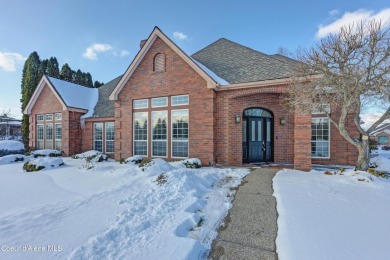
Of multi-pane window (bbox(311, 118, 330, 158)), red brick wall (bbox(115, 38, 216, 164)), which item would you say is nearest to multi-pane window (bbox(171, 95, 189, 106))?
red brick wall (bbox(115, 38, 216, 164))

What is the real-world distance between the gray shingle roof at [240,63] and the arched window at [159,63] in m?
2.64

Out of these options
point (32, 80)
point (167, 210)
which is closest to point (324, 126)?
point (167, 210)

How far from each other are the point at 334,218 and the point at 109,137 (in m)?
13.4

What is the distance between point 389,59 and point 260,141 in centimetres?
560

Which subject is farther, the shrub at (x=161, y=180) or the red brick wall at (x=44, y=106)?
the red brick wall at (x=44, y=106)

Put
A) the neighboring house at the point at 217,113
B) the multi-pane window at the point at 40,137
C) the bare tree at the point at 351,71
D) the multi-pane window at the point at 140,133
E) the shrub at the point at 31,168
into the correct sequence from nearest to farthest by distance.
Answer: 1. the bare tree at the point at 351,71
2. the neighboring house at the point at 217,113
3. the shrub at the point at 31,168
4. the multi-pane window at the point at 140,133
5. the multi-pane window at the point at 40,137

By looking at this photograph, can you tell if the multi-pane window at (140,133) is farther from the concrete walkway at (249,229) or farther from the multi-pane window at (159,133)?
the concrete walkway at (249,229)

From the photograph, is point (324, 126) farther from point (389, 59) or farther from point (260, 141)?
point (389, 59)

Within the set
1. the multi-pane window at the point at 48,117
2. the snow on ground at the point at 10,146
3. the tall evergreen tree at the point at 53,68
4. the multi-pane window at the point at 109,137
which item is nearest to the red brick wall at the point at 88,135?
the multi-pane window at the point at 109,137

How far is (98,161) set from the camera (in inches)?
452

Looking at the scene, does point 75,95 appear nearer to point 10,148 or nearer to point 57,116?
point 57,116

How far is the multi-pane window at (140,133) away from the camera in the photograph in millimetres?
10820

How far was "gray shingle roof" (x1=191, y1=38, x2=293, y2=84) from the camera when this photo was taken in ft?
28.7

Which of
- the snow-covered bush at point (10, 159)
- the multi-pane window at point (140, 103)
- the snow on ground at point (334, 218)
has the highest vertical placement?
the multi-pane window at point (140, 103)
